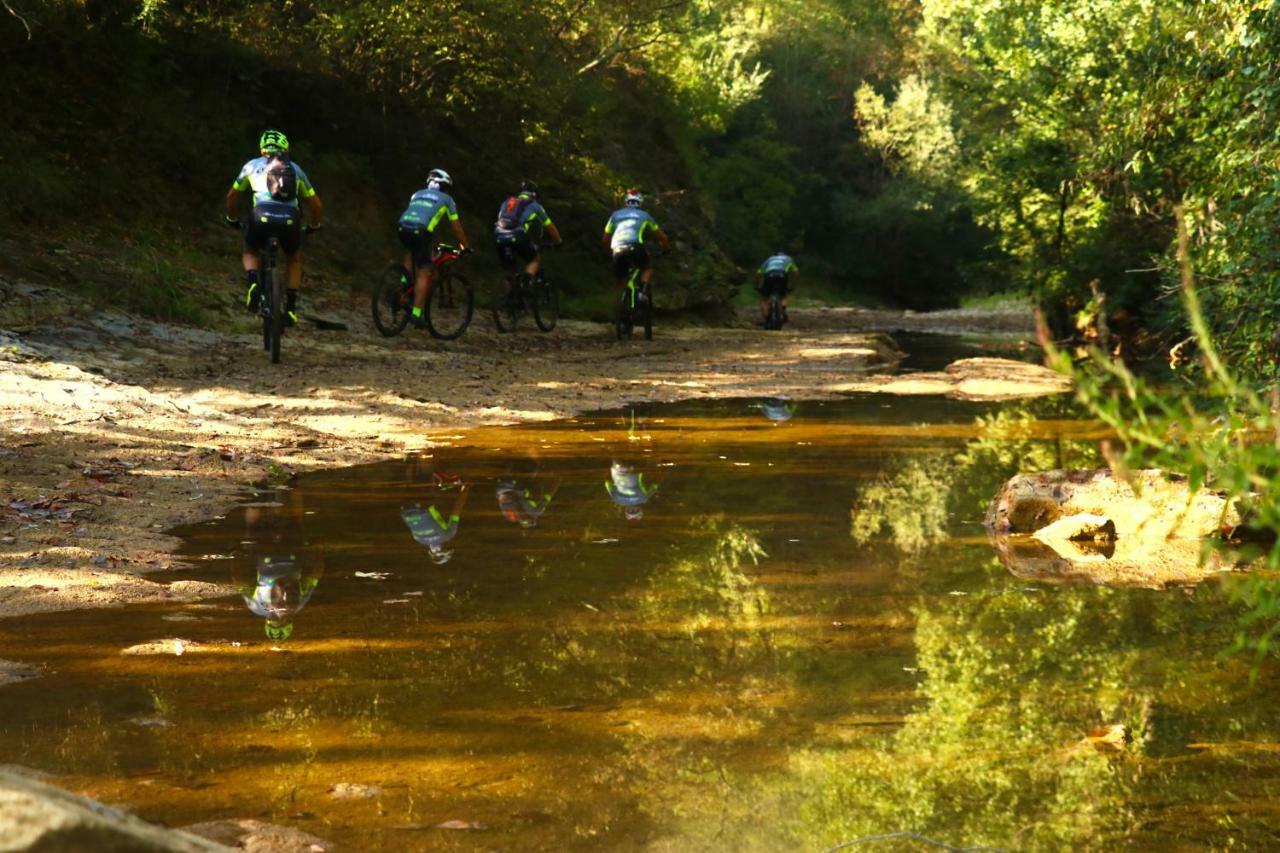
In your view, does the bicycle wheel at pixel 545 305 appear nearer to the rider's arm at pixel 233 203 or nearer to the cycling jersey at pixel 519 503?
the rider's arm at pixel 233 203

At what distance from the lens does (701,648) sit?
200 inches

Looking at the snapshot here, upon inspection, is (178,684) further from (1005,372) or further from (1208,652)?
(1005,372)

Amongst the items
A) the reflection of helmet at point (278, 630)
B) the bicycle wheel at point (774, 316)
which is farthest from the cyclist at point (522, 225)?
the reflection of helmet at point (278, 630)

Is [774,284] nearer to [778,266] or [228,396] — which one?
[778,266]

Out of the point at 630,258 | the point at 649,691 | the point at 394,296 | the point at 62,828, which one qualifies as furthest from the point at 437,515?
the point at 630,258

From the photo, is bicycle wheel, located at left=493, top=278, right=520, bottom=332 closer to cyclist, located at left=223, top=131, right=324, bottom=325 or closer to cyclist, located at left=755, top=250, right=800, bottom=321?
cyclist, located at left=223, top=131, right=324, bottom=325

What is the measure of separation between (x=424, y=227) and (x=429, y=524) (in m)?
10.6

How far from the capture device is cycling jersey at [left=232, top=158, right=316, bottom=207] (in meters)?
14.2

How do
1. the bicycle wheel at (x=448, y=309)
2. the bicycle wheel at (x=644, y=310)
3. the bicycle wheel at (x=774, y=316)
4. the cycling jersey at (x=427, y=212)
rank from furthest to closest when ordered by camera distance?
the bicycle wheel at (x=774, y=316) < the bicycle wheel at (x=644, y=310) < the bicycle wheel at (x=448, y=309) < the cycling jersey at (x=427, y=212)

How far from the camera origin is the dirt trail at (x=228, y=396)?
6.52 m

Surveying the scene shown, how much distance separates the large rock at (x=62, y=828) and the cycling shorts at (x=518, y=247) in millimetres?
18574

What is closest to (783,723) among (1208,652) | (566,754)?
(566,754)

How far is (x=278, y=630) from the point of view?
17.0 feet

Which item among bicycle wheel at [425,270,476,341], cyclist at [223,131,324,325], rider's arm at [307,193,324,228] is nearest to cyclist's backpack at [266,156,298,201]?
cyclist at [223,131,324,325]
